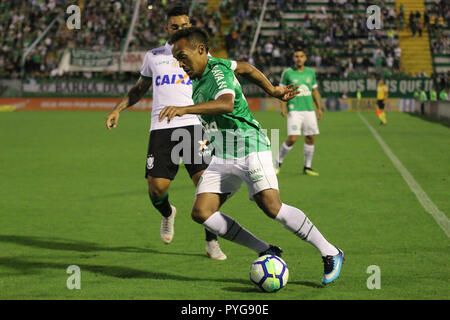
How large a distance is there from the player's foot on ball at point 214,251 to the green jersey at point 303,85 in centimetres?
738

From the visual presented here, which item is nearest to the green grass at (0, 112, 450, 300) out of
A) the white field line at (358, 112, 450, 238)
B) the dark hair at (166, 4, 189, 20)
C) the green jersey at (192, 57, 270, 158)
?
the white field line at (358, 112, 450, 238)

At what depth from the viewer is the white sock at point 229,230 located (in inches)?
222

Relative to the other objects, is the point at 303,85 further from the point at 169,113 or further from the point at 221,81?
the point at 169,113

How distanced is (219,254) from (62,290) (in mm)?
1636

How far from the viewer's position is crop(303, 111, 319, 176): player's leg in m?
13.6

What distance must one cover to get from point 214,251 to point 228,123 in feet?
5.06

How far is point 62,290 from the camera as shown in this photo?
5535 mm

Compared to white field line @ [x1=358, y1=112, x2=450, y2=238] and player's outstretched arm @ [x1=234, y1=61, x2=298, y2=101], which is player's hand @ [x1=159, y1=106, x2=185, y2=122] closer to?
player's outstretched arm @ [x1=234, y1=61, x2=298, y2=101]

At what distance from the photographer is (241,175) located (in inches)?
223

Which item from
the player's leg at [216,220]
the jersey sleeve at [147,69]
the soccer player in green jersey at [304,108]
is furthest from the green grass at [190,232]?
the jersey sleeve at [147,69]

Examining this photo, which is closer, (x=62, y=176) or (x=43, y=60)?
(x=62, y=176)

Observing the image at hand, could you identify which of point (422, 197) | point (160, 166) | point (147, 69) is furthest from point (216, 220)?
point (422, 197)

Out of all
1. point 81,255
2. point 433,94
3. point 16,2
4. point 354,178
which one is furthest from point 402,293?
point 16,2
